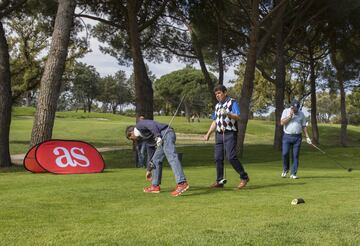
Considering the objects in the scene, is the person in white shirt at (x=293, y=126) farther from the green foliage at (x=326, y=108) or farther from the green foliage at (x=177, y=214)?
the green foliage at (x=326, y=108)

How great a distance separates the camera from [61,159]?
13.4 m

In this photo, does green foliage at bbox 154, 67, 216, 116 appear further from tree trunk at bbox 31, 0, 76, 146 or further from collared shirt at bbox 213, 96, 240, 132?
collared shirt at bbox 213, 96, 240, 132

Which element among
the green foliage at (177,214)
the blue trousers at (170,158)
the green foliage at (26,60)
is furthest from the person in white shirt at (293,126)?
the green foliage at (26,60)

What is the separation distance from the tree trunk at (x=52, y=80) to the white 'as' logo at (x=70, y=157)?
177 centimetres

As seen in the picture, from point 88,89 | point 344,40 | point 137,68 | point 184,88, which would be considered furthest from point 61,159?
point 88,89

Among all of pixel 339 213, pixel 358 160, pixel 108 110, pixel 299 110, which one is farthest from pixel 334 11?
pixel 108 110

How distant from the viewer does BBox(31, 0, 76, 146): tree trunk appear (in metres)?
15.1

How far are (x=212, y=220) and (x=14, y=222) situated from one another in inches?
90.4

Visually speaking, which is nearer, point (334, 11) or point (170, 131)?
point (170, 131)

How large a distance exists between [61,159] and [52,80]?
301cm

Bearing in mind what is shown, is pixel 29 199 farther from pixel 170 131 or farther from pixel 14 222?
pixel 170 131

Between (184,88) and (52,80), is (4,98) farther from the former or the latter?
(184,88)

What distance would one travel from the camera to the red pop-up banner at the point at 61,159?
13094 millimetres

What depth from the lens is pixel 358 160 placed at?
2159 cm
